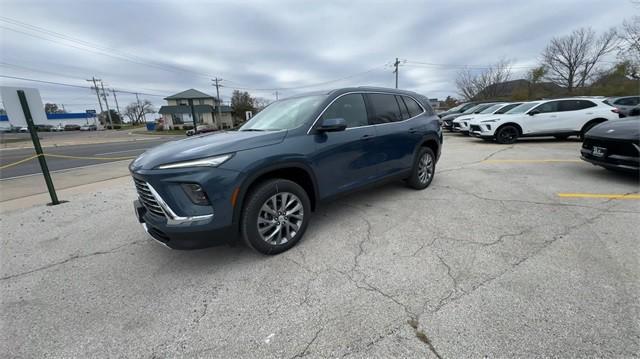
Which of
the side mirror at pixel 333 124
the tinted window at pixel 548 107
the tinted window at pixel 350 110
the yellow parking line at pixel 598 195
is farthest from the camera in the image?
the tinted window at pixel 548 107

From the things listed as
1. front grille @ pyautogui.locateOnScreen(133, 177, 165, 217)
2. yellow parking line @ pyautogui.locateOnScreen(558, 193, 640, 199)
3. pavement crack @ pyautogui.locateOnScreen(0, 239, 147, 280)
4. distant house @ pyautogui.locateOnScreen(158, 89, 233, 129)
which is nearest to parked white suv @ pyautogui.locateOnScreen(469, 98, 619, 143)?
yellow parking line @ pyautogui.locateOnScreen(558, 193, 640, 199)

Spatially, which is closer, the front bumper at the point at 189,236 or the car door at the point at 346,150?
the front bumper at the point at 189,236

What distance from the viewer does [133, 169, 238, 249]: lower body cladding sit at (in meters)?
2.16

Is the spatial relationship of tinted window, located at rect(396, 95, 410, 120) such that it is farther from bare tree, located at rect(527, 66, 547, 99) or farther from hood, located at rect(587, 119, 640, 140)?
bare tree, located at rect(527, 66, 547, 99)

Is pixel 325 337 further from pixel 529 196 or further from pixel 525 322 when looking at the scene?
Result: pixel 529 196

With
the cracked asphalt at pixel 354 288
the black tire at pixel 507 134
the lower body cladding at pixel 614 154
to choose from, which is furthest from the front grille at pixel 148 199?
the black tire at pixel 507 134

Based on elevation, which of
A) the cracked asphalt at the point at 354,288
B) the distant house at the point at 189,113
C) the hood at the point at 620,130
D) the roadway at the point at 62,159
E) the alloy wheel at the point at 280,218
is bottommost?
the cracked asphalt at the point at 354,288

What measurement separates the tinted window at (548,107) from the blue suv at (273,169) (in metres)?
8.70

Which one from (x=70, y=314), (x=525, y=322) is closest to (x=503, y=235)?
(x=525, y=322)

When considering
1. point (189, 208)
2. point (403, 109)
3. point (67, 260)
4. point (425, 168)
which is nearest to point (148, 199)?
point (189, 208)

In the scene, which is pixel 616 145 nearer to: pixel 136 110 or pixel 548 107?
pixel 548 107

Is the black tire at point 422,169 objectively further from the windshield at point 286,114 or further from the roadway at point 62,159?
the roadway at point 62,159

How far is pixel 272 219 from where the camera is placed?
8.56 feet

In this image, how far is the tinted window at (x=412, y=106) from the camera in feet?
13.9
